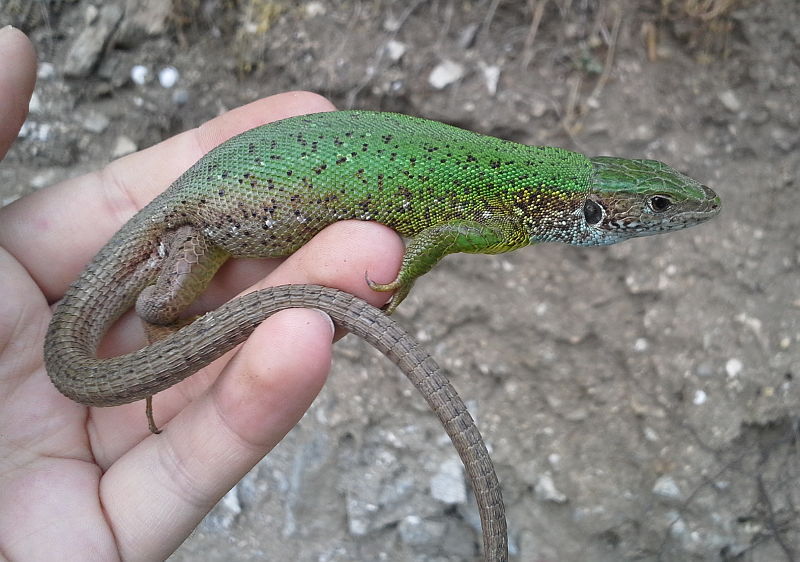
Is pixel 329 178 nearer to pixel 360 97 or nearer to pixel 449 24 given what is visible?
pixel 360 97

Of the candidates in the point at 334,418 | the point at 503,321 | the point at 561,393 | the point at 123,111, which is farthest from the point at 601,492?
the point at 123,111

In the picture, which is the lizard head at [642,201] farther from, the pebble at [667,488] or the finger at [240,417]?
the pebble at [667,488]

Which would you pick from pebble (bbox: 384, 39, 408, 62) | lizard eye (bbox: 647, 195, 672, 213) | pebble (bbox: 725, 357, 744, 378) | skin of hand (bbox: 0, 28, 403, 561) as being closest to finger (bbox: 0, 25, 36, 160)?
skin of hand (bbox: 0, 28, 403, 561)

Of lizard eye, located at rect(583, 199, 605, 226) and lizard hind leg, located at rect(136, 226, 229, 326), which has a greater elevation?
lizard eye, located at rect(583, 199, 605, 226)

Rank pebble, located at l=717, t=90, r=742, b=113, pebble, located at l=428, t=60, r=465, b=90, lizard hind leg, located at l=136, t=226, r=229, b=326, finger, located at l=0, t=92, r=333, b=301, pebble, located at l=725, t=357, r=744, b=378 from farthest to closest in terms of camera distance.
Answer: pebble, located at l=428, t=60, r=465, b=90
pebble, located at l=717, t=90, r=742, b=113
pebble, located at l=725, t=357, r=744, b=378
finger, located at l=0, t=92, r=333, b=301
lizard hind leg, located at l=136, t=226, r=229, b=326

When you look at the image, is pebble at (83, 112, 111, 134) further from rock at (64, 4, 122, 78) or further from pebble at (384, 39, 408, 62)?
pebble at (384, 39, 408, 62)

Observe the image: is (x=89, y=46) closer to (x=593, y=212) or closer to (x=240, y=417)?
(x=240, y=417)
